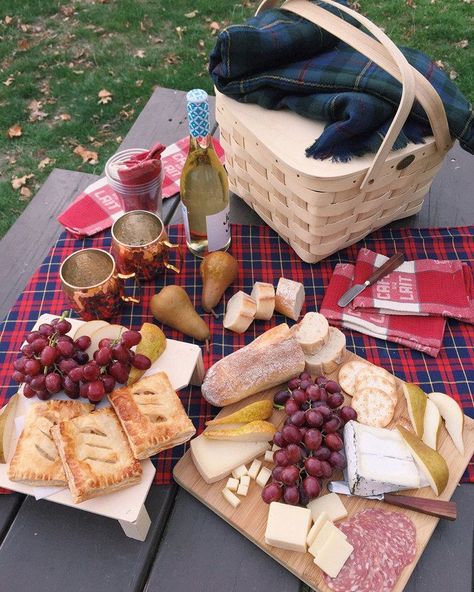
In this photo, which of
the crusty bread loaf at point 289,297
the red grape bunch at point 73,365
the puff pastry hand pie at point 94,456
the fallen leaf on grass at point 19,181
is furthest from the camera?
the fallen leaf on grass at point 19,181

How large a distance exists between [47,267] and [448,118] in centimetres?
118

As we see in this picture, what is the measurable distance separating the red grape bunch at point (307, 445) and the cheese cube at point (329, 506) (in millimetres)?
18

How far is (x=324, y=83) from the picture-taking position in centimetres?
131

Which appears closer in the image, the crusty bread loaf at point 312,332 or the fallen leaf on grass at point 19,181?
the crusty bread loaf at point 312,332

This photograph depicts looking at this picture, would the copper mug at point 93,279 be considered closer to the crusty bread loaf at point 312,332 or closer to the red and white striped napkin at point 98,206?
the red and white striped napkin at point 98,206

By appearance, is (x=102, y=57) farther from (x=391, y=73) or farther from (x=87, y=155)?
(x=391, y=73)

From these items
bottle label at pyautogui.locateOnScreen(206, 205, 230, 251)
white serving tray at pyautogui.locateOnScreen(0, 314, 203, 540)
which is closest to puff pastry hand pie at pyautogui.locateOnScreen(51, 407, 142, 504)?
white serving tray at pyautogui.locateOnScreen(0, 314, 203, 540)

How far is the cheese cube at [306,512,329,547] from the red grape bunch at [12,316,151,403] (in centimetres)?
46

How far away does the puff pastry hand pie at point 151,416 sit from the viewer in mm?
972

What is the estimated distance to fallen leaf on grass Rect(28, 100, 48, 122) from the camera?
3139 mm

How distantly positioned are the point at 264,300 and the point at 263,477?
18.1 inches

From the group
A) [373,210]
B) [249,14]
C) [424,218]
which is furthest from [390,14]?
[373,210]

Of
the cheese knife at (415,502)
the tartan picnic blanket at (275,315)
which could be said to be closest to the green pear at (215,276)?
the tartan picnic blanket at (275,315)

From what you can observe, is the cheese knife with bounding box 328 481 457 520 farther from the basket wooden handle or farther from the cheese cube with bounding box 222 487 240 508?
the basket wooden handle
